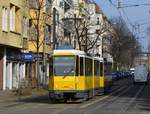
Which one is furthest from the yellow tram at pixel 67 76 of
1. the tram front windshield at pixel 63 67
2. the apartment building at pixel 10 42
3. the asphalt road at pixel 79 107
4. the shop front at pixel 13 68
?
the shop front at pixel 13 68

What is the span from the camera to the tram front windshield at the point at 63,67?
31.8m

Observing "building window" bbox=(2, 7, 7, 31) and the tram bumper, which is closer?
the tram bumper

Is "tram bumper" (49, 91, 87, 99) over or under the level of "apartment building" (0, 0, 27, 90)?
under

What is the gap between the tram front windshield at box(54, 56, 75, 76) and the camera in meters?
31.8

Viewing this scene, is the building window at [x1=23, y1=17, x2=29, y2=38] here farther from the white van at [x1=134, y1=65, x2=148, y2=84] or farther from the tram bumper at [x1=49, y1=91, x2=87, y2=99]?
the white van at [x1=134, y1=65, x2=148, y2=84]

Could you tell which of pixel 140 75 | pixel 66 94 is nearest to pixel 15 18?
pixel 66 94

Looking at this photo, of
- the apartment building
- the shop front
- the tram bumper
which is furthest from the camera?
the shop front

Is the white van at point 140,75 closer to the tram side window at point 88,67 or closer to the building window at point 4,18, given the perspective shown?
the building window at point 4,18

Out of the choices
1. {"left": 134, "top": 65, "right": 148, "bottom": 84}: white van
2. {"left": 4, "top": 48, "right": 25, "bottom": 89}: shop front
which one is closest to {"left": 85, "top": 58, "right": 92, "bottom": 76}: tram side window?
{"left": 4, "top": 48, "right": 25, "bottom": 89}: shop front

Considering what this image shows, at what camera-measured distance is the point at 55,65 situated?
3186cm

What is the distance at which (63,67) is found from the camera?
105 ft

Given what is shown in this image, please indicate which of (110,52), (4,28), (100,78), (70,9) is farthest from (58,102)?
(110,52)

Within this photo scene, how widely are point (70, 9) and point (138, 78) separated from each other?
64.5ft

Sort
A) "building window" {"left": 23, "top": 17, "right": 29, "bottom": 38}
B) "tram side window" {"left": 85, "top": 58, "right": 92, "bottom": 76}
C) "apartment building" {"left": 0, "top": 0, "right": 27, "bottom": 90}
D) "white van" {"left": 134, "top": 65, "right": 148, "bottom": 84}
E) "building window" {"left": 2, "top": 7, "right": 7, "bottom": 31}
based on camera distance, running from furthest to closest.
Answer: "white van" {"left": 134, "top": 65, "right": 148, "bottom": 84}
"building window" {"left": 23, "top": 17, "right": 29, "bottom": 38}
"apartment building" {"left": 0, "top": 0, "right": 27, "bottom": 90}
"building window" {"left": 2, "top": 7, "right": 7, "bottom": 31}
"tram side window" {"left": 85, "top": 58, "right": 92, "bottom": 76}
